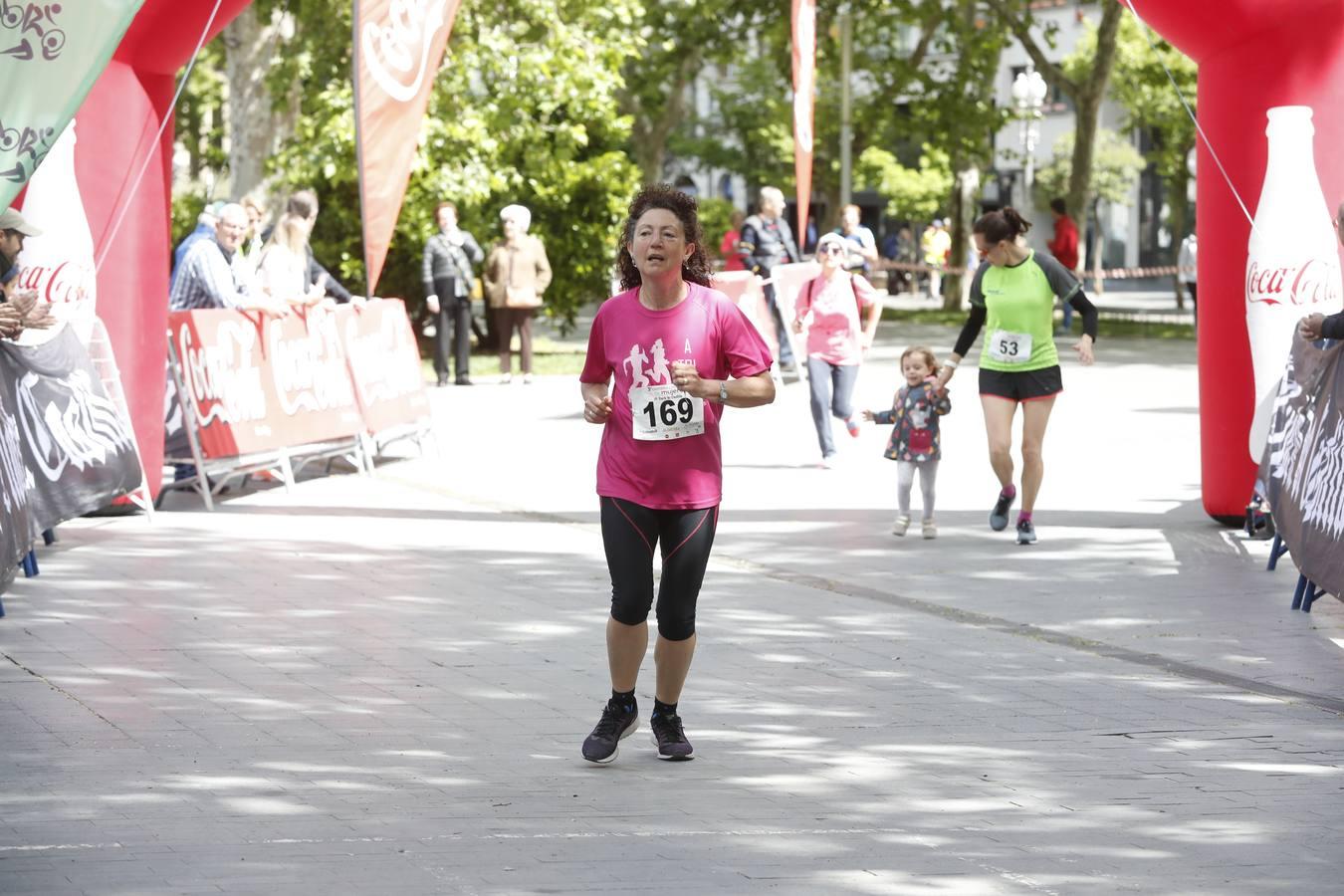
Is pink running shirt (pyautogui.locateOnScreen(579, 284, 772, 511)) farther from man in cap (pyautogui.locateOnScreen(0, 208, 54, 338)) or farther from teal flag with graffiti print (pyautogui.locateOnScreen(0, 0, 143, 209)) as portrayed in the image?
man in cap (pyautogui.locateOnScreen(0, 208, 54, 338))

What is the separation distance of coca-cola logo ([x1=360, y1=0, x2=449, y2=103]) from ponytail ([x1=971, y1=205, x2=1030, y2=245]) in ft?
9.85

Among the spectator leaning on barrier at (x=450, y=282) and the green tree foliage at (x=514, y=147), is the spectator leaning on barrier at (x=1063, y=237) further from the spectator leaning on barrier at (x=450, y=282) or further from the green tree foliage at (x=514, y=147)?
the spectator leaning on barrier at (x=450, y=282)

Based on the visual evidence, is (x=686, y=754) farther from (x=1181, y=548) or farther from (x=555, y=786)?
(x=1181, y=548)

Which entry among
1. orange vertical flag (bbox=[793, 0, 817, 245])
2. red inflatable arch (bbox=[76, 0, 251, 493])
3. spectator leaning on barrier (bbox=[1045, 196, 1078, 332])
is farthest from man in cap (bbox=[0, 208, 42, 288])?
spectator leaning on barrier (bbox=[1045, 196, 1078, 332])

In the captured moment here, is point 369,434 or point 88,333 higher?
point 88,333

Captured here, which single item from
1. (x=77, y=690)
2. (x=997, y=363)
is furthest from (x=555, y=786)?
(x=997, y=363)

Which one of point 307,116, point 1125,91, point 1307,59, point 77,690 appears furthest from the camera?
point 1125,91

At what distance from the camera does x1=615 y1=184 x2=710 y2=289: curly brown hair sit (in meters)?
6.54

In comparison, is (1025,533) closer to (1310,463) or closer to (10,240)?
(1310,463)

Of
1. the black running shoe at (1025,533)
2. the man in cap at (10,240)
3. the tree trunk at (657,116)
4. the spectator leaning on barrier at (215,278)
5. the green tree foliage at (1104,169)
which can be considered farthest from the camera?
the green tree foliage at (1104,169)

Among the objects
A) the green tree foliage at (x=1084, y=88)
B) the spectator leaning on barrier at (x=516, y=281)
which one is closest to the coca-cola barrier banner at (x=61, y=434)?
the spectator leaning on barrier at (x=516, y=281)

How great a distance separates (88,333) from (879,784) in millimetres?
6701

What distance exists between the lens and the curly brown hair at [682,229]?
21.5 feet

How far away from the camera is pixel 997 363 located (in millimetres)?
11266
